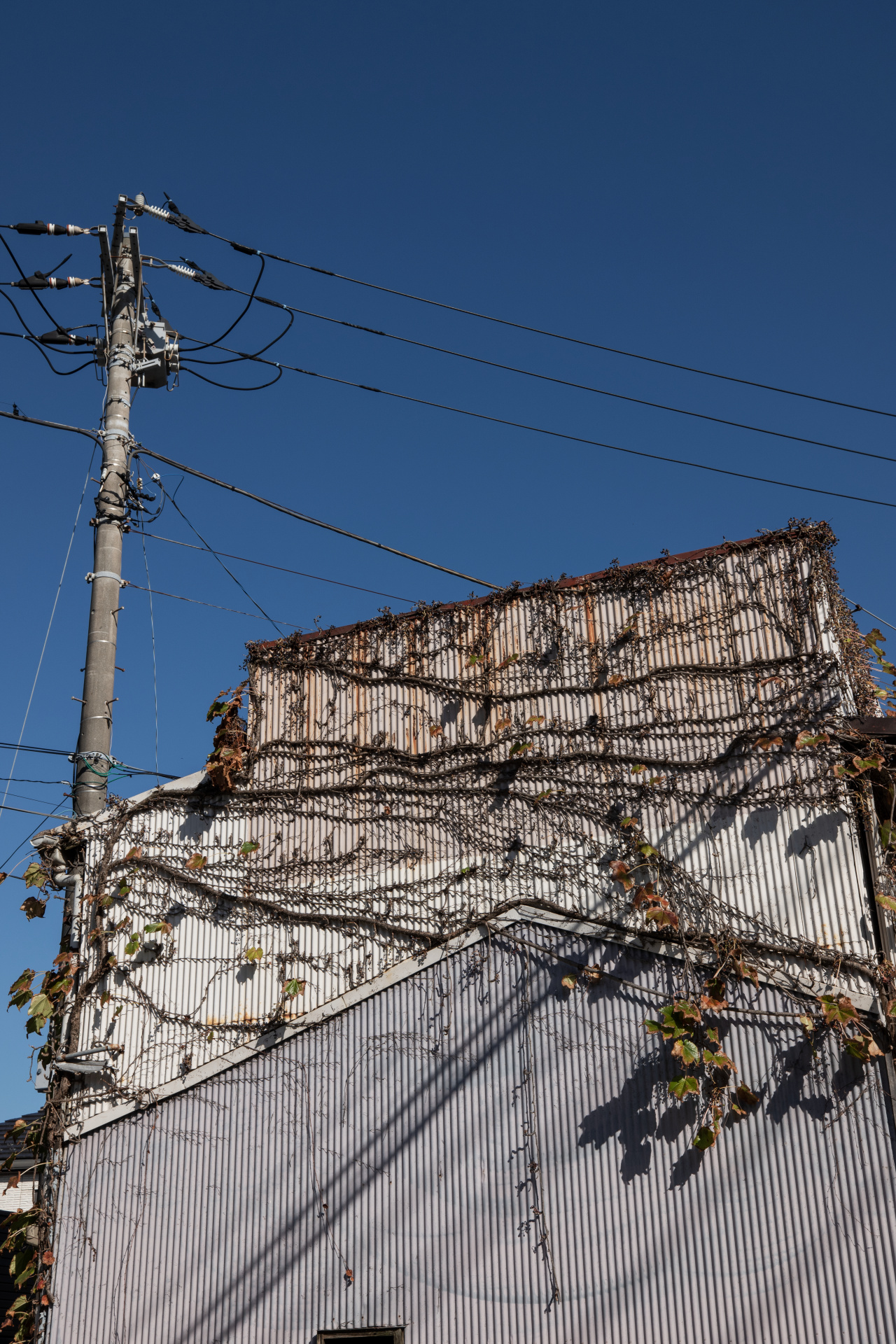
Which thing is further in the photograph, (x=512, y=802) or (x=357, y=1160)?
(x=512, y=802)

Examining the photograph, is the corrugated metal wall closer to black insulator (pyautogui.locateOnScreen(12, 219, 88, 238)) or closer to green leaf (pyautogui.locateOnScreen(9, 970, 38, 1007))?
green leaf (pyautogui.locateOnScreen(9, 970, 38, 1007))

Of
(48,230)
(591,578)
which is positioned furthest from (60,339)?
(591,578)

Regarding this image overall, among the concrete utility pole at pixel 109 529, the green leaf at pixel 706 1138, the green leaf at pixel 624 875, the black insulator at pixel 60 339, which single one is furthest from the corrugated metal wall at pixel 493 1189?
the black insulator at pixel 60 339

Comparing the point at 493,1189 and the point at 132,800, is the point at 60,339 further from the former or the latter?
the point at 493,1189

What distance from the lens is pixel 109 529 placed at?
502 inches

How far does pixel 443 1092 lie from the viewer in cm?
997

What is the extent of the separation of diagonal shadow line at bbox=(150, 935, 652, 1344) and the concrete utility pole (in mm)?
4548

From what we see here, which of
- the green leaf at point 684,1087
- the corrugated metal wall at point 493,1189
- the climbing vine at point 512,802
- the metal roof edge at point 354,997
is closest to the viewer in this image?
the corrugated metal wall at point 493,1189

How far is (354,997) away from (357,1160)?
141 cm

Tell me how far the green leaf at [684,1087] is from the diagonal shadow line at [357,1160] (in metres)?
1.41

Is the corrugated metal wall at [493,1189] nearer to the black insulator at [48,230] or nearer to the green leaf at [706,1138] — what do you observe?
the green leaf at [706,1138]

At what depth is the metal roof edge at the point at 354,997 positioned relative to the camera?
10133 mm

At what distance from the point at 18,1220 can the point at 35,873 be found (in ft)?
10.8

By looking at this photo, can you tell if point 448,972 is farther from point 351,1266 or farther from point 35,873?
point 35,873
